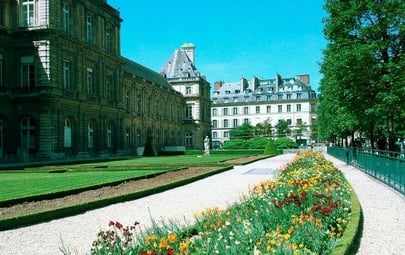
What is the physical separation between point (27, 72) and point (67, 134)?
5.42m

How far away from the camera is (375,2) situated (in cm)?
1947

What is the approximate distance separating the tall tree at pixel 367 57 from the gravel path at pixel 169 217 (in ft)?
17.0

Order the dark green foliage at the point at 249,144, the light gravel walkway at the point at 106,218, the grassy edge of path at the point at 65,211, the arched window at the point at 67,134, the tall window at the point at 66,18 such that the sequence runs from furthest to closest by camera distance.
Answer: the dark green foliage at the point at 249,144
the tall window at the point at 66,18
the arched window at the point at 67,134
the grassy edge of path at the point at 65,211
the light gravel walkway at the point at 106,218

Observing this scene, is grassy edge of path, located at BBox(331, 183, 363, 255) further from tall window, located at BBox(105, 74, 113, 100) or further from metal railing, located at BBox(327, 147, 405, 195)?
tall window, located at BBox(105, 74, 113, 100)

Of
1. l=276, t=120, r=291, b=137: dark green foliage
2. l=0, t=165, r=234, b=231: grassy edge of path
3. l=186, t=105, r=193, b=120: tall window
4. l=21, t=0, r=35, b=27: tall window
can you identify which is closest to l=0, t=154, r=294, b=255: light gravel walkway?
l=0, t=165, r=234, b=231: grassy edge of path

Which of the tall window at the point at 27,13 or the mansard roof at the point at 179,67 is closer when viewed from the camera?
the tall window at the point at 27,13

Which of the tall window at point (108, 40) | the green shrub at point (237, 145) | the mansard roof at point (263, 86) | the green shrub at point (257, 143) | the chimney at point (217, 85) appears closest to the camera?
the tall window at point (108, 40)

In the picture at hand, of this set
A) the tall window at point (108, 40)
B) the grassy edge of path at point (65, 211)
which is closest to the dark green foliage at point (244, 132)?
the tall window at point (108, 40)

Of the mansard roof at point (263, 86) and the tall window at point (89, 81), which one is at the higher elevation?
the mansard roof at point (263, 86)

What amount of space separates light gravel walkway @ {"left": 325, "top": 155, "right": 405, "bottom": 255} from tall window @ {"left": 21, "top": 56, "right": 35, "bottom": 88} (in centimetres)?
2667

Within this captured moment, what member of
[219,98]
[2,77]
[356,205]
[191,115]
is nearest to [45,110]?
[2,77]

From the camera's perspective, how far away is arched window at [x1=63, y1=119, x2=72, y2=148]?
114ft

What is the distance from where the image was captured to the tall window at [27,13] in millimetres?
33553

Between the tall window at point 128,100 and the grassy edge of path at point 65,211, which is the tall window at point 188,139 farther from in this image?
the grassy edge of path at point 65,211
